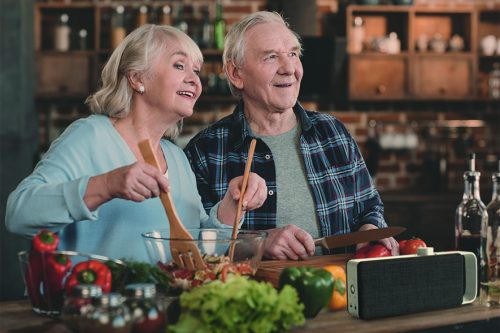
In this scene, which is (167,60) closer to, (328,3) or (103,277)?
(103,277)

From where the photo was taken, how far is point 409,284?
5.40 ft

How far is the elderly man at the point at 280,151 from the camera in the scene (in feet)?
8.19

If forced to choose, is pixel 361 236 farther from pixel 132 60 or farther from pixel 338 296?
pixel 132 60

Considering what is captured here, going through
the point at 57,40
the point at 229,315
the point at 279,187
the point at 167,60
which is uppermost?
the point at 57,40

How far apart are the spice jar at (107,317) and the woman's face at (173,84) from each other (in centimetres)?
98

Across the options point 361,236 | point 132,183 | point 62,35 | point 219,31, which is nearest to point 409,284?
point 361,236


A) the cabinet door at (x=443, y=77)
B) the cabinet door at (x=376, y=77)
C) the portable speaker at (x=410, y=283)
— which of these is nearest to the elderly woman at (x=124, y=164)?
the portable speaker at (x=410, y=283)

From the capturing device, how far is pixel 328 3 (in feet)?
18.2

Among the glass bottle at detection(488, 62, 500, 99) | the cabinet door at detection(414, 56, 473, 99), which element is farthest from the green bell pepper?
the glass bottle at detection(488, 62, 500, 99)

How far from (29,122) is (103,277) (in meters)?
3.82

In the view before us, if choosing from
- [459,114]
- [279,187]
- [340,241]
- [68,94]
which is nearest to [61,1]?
[68,94]

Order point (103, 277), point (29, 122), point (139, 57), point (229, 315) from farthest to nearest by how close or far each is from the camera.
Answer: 1. point (29, 122)
2. point (139, 57)
3. point (103, 277)
4. point (229, 315)

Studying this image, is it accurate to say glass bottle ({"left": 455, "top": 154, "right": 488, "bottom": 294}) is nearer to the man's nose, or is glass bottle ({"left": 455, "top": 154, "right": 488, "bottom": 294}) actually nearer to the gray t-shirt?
the gray t-shirt

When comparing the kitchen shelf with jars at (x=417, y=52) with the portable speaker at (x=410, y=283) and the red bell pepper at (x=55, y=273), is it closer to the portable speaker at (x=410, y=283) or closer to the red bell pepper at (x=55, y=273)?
the portable speaker at (x=410, y=283)
